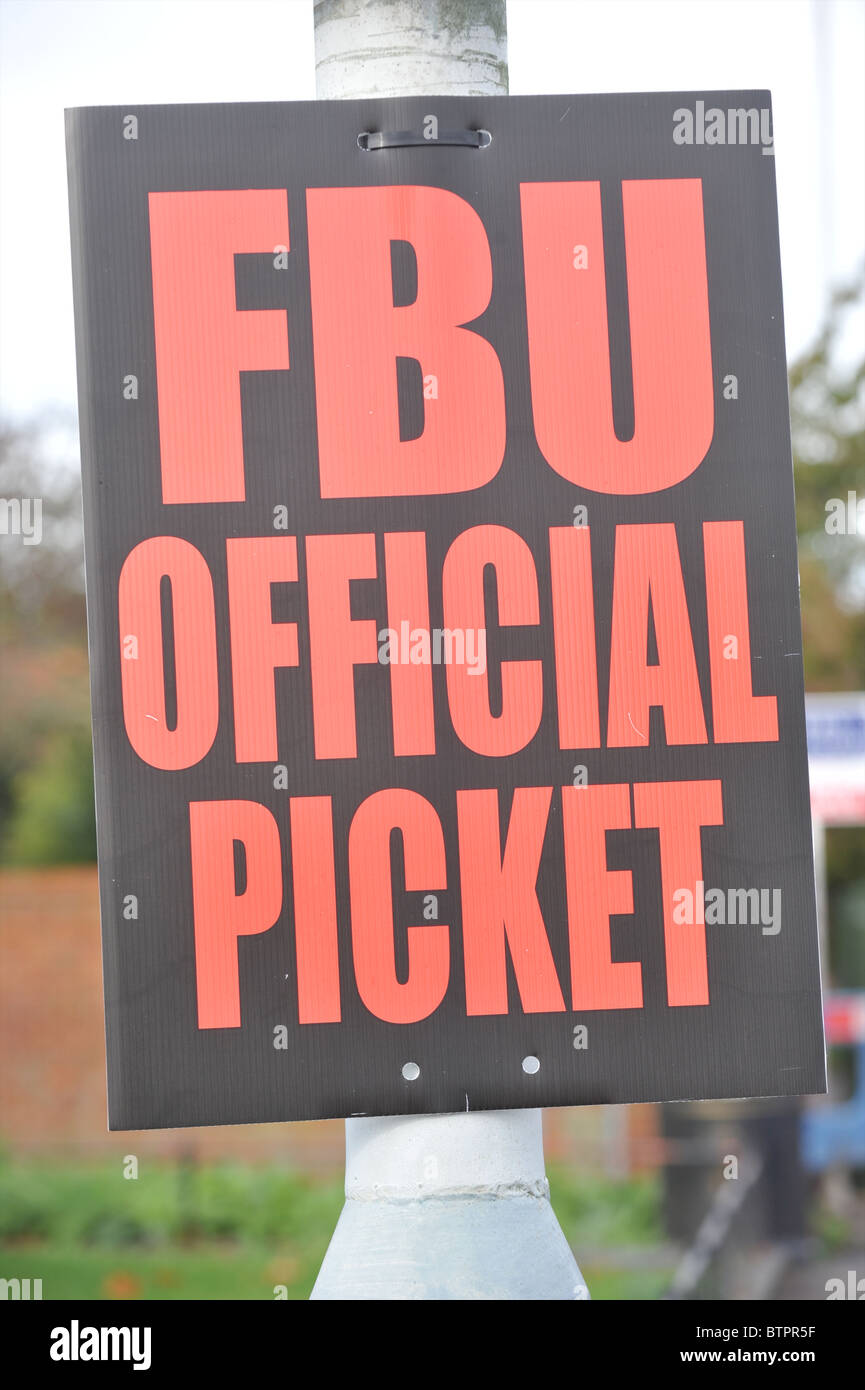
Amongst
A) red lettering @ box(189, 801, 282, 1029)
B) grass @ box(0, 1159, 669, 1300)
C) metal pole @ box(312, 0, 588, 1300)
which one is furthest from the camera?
grass @ box(0, 1159, 669, 1300)

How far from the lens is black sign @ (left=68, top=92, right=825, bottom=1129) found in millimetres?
2172

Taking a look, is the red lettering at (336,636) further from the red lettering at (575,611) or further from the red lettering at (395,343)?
the red lettering at (575,611)

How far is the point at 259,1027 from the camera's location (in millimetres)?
2158

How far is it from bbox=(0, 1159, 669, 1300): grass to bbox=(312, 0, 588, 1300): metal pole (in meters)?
6.12

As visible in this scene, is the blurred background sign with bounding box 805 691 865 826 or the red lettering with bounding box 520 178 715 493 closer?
the red lettering with bounding box 520 178 715 493

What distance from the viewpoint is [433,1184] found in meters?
2.28

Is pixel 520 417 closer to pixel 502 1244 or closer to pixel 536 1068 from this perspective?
pixel 536 1068

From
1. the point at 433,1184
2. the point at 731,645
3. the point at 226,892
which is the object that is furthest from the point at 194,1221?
the point at 731,645

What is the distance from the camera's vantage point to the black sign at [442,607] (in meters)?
2.17

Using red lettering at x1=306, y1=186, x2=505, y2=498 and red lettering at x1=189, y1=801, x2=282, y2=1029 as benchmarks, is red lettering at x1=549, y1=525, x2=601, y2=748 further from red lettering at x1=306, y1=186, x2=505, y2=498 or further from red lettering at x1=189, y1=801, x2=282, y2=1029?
red lettering at x1=189, y1=801, x2=282, y2=1029

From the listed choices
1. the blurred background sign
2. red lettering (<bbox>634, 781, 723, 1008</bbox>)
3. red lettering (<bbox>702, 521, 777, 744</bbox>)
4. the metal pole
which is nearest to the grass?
the blurred background sign

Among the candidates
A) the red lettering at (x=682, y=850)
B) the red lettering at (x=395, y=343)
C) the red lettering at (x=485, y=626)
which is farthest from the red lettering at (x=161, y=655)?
the red lettering at (x=682, y=850)

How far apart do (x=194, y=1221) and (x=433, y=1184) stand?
7320mm

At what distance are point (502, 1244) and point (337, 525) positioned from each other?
3.60 feet
